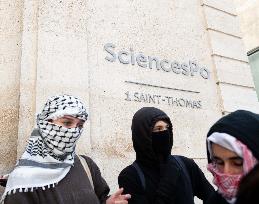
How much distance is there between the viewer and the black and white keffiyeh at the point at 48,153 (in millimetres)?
2352

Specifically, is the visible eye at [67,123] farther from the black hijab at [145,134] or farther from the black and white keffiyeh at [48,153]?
the black hijab at [145,134]

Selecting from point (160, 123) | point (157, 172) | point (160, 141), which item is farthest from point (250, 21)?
point (157, 172)

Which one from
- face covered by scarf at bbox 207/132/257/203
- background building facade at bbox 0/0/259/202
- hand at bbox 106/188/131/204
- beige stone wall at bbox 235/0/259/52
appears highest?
beige stone wall at bbox 235/0/259/52

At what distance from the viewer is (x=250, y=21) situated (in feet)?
33.6

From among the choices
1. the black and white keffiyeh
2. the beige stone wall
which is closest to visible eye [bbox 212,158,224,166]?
the black and white keffiyeh

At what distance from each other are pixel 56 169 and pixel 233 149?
1177 mm

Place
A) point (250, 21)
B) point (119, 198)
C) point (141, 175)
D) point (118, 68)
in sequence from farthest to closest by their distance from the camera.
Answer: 1. point (250, 21)
2. point (118, 68)
3. point (141, 175)
4. point (119, 198)

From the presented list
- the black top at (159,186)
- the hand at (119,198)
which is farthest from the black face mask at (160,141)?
the hand at (119,198)

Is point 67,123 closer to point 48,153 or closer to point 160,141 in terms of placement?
point 48,153

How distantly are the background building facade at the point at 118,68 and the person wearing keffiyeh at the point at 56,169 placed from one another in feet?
2.84

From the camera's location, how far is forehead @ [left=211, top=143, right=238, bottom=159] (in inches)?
74.9

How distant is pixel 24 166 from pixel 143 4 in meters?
3.09

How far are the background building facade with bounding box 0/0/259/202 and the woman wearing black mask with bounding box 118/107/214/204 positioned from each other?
43.9 inches

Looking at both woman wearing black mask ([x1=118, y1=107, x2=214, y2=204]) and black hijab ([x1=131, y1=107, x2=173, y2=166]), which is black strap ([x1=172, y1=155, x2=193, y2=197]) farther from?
black hijab ([x1=131, y1=107, x2=173, y2=166])
